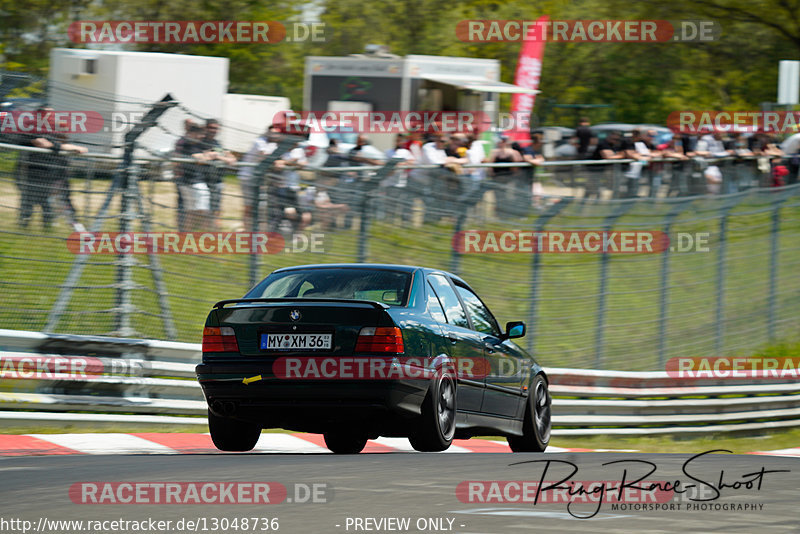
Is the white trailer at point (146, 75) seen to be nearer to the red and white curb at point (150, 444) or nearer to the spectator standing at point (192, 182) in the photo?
the spectator standing at point (192, 182)

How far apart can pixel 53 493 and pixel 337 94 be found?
22.8 m

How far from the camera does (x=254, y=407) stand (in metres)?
8.64

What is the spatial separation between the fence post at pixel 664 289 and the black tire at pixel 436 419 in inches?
293

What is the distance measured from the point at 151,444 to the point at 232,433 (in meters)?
1.03

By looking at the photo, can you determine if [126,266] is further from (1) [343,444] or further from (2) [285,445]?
(1) [343,444]

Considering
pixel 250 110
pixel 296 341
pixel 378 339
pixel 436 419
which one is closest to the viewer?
pixel 378 339

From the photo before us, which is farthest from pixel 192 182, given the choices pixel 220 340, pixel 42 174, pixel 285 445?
pixel 220 340

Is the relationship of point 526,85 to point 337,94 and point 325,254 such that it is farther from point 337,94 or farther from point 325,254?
point 325,254

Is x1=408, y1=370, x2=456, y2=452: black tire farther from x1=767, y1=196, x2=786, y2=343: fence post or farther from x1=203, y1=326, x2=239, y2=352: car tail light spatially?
x1=767, y1=196, x2=786, y2=343: fence post

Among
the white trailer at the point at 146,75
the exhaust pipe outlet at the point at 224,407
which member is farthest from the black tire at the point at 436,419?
the white trailer at the point at 146,75

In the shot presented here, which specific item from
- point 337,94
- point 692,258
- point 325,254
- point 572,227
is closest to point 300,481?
point 325,254

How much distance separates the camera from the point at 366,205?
13.2 m

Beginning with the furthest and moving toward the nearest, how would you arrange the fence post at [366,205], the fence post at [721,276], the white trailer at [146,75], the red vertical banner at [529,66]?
the red vertical banner at [529,66]
the white trailer at [146,75]
the fence post at [721,276]
the fence post at [366,205]

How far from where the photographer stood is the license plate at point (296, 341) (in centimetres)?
848
